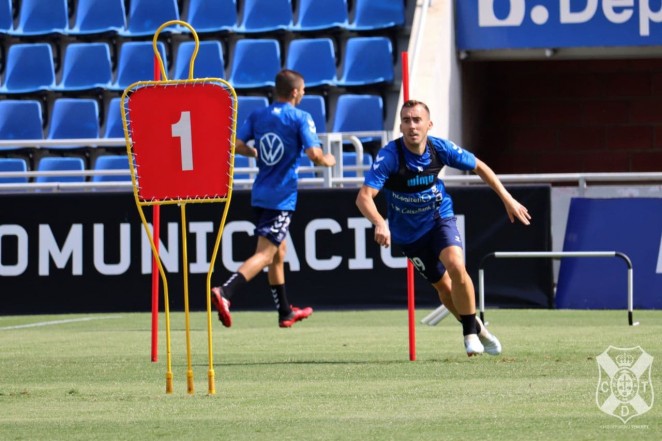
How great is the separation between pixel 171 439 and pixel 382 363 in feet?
12.3

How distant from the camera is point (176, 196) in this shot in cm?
774

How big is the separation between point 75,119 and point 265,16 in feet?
10.1

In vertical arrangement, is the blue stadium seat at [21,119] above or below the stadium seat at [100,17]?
below

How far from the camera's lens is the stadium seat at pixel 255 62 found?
760 inches

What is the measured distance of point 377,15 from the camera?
19.3 metres

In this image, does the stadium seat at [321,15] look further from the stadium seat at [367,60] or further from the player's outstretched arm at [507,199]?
the player's outstretched arm at [507,199]

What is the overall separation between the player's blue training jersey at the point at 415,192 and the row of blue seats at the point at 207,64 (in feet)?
30.1

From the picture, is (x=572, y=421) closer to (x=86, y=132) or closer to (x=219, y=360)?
(x=219, y=360)

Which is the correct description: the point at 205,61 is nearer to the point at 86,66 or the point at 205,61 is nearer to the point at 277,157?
the point at 86,66

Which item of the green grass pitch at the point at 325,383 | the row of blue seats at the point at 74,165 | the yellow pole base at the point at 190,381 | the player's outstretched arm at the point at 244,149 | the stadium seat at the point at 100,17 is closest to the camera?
the green grass pitch at the point at 325,383

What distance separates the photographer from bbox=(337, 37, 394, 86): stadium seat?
61.8 ft

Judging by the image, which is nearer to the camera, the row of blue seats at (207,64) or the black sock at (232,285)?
the black sock at (232,285)

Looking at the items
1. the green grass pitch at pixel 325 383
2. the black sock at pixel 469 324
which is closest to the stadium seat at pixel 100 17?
the green grass pitch at pixel 325 383

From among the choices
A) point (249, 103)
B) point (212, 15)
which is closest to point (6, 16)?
point (212, 15)
